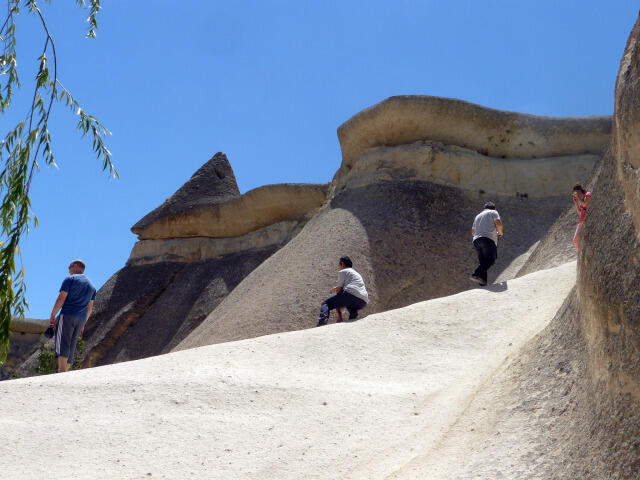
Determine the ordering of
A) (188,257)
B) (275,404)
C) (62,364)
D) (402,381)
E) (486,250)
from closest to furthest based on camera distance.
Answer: (275,404) < (402,381) < (62,364) < (486,250) < (188,257)

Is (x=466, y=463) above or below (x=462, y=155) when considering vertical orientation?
below

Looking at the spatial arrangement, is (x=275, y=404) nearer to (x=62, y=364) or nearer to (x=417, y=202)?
(x=62, y=364)

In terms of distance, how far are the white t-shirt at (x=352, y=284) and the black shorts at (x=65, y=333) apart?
2741 mm

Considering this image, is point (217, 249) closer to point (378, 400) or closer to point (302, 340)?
point (302, 340)

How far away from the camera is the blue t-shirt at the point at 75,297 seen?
731 centimetres

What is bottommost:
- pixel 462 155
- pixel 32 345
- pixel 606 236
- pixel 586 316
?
pixel 586 316

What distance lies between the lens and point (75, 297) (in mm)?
7316

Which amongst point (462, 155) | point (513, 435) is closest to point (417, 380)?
point (513, 435)

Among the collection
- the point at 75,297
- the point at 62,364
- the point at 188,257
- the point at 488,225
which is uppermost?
the point at 188,257

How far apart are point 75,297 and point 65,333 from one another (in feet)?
1.13

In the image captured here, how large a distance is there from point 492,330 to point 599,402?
3.14 m

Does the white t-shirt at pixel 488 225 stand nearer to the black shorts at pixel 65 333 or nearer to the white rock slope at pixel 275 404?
the white rock slope at pixel 275 404

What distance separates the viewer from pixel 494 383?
15.1ft

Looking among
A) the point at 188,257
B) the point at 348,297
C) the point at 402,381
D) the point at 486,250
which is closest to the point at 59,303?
the point at 348,297
